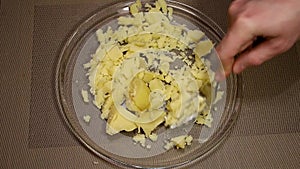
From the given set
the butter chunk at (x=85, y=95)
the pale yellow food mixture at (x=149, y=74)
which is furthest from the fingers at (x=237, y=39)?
the butter chunk at (x=85, y=95)

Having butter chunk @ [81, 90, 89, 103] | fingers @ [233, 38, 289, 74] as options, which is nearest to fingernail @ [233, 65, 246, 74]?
fingers @ [233, 38, 289, 74]

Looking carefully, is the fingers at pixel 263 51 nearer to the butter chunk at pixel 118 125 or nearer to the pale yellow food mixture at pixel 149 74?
the pale yellow food mixture at pixel 149 74

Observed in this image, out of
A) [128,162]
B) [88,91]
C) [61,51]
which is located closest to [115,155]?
[128,162]

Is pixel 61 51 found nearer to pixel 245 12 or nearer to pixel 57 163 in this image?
pixel 57 163

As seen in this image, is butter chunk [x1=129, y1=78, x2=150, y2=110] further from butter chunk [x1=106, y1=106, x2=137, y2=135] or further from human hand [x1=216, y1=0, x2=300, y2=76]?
human hand [x1=216, y1=0, x2=300, y2=76]

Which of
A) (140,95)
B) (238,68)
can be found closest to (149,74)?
(140,95)

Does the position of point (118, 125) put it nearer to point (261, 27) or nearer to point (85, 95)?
point (85, 95)
